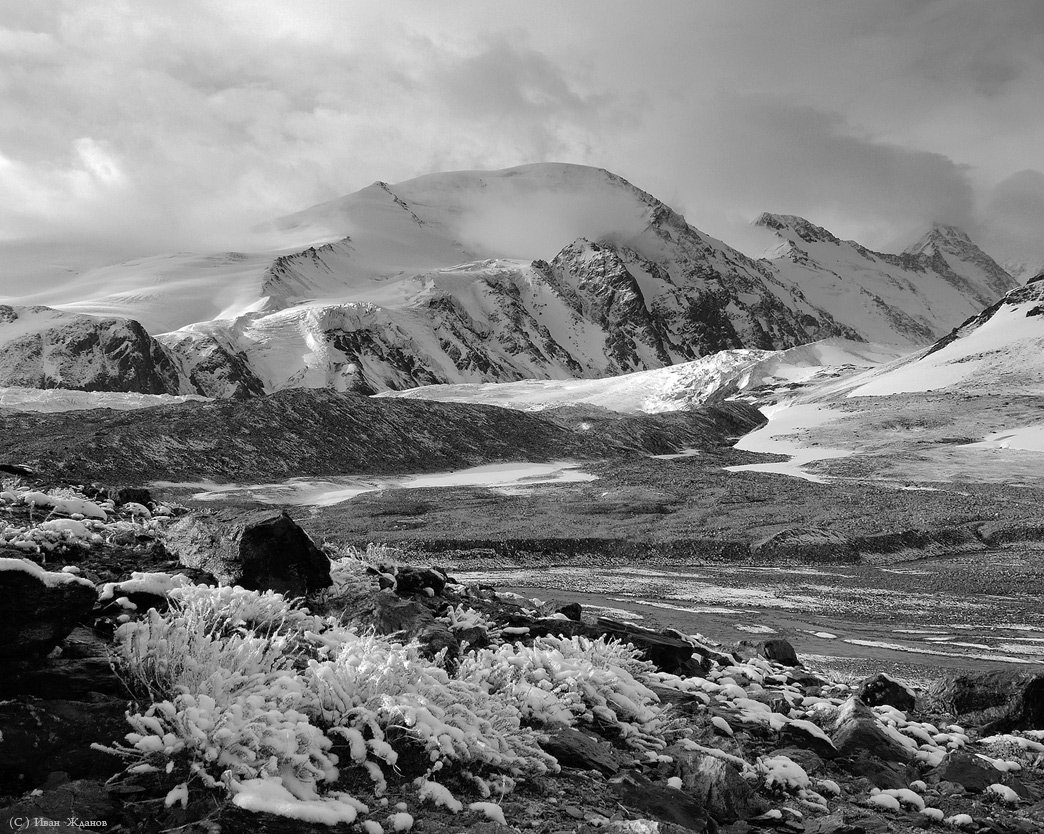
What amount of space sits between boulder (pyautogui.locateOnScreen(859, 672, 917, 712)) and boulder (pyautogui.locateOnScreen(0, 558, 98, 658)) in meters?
8.81

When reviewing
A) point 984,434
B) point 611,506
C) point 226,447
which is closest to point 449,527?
point 611,506

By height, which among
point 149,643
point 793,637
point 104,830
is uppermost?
point 149,643

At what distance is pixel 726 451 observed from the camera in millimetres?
78750

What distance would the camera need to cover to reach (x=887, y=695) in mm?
10008

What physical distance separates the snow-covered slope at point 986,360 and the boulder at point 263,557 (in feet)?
389

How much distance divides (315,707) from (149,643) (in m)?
1.25

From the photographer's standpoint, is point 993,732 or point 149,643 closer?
point 149,643

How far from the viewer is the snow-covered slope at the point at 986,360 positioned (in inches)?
4582

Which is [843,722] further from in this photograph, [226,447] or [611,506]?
[226,447]

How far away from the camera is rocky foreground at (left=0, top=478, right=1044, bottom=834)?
475cm

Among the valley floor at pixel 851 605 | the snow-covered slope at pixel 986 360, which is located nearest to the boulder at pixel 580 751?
the valley floor at pixel 851 605

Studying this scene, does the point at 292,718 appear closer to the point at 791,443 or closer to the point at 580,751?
the point at 580,751

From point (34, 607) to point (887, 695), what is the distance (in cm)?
941

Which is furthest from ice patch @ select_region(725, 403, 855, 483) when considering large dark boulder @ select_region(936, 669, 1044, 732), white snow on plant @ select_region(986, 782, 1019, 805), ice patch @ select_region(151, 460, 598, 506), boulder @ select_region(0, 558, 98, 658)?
boulder @ select_region(0, 558, 98, 658)
